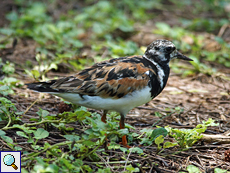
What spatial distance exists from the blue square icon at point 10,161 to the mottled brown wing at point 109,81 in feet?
3.14

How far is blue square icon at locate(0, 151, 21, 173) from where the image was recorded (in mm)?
2744

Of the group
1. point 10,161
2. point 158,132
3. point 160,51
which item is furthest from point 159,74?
point 10,161

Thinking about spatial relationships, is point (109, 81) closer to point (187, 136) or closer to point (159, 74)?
point (159, 74)

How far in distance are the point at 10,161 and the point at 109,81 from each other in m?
1.39

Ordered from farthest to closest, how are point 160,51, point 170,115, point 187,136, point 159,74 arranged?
point 170,115 < point 160,51 < point 159,74 < point 187,136

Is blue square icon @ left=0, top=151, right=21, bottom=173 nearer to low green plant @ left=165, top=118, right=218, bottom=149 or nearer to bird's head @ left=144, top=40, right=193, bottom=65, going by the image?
low green plant @ left=165, top=118, right=218, bottom=149

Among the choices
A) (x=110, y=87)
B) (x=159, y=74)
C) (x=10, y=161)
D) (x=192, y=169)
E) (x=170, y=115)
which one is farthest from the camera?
(x=170, y=115)

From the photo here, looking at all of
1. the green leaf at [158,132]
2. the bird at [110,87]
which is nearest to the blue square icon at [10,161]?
the bird at [110,87]

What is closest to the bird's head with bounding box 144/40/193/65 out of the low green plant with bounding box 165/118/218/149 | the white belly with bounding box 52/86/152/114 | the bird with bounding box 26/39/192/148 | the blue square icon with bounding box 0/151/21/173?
the bird with bounding box 26/39/192/148

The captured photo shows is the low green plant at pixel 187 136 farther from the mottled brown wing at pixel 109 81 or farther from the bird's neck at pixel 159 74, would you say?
the mottled brown wing at pixel 109 81

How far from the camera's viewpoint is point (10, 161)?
279 cm

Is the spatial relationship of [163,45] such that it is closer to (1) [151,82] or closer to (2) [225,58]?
(1) [151,82]

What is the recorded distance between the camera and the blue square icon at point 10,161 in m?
2.74

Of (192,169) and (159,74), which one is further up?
(159,74)
